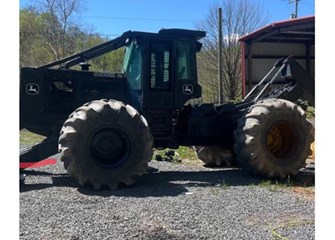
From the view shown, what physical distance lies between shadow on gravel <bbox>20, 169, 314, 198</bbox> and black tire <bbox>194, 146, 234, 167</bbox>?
632 mm

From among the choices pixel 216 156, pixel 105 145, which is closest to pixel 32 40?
pixel 216 156

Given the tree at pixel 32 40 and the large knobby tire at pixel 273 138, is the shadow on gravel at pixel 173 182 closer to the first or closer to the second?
the large knobby tire at pixel 273 138

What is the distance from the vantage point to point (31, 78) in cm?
755

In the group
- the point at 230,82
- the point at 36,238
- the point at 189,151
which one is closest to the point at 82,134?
the point at 36,238

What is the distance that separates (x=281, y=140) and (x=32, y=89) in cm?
474

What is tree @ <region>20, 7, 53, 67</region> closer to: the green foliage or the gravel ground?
the green foliage

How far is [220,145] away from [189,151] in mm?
2588

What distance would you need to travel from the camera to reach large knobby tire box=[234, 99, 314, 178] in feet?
25.3

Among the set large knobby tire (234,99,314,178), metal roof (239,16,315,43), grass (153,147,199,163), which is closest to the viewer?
large knobby tire (234,99,314,178)

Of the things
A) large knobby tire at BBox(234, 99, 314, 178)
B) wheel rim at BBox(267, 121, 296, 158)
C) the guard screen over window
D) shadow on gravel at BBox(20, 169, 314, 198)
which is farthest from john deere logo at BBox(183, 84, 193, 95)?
wheel rim at BBox(267, 121, 296, 158)

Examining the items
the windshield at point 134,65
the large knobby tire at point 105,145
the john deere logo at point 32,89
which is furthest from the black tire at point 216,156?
the john deere logo at point 32,89

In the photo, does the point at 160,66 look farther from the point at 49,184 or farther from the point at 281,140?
the point at 49,184

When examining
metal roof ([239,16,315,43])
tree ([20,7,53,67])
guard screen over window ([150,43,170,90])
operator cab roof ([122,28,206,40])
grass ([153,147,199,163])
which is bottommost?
grass ([153,147,199,163])
